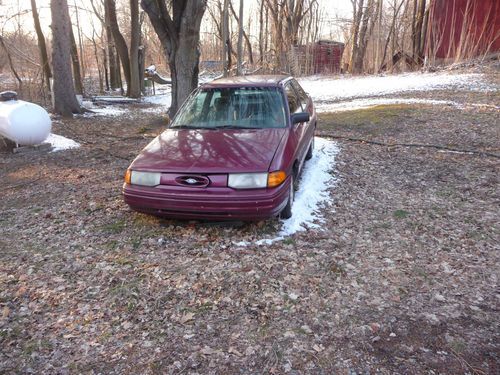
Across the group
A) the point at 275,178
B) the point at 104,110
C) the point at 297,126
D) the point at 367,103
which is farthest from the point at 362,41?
the point at 275,178

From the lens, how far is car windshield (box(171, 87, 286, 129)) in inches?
193

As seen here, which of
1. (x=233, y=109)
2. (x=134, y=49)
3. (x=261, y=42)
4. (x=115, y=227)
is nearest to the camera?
(x=115, y=227)

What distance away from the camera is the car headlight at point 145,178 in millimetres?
3992

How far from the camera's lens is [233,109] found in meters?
5.09

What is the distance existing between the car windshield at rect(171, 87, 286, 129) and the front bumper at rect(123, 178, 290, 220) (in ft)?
4.03

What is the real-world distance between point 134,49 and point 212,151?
1427cm

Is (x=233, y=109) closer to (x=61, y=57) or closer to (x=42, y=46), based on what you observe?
(x=61, y=57)

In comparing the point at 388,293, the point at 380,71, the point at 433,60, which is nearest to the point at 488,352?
the point at 388,293

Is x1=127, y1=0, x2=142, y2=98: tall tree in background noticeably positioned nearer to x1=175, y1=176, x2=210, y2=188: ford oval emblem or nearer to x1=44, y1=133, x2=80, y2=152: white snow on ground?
x1=44, y1=133, x2=80, y2=152: white snow on ground

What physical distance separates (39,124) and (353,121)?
7.21 metres

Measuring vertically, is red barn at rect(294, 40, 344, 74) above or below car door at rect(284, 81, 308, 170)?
above

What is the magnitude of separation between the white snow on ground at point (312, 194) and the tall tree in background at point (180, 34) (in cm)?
388

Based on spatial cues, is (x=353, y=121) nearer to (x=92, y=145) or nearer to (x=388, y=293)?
(x=92, y=145)

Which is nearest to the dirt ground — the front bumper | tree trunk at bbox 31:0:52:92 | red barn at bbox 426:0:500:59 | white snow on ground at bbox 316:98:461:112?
the front bumper
